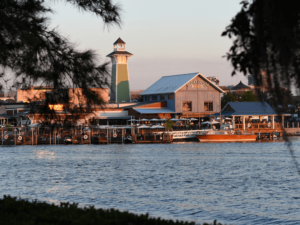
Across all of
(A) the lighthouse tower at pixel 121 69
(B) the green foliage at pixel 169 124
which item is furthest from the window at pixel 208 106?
(A) the lighthouse tower at pixel 121 69

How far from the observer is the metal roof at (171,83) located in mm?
76438

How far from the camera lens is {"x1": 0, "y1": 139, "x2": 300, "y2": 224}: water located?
18.7 m

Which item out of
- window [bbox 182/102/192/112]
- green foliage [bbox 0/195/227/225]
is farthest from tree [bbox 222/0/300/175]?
window [bbox 182/102/192/112]

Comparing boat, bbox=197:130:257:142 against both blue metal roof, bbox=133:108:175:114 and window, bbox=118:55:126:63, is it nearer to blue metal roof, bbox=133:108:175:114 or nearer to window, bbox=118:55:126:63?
blue metal roof, bbox=133:108:175:114

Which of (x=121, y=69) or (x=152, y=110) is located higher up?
(x=121, y=69)

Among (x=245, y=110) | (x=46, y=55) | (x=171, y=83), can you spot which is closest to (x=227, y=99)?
(x=171, y=83)

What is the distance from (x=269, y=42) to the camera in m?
7.43

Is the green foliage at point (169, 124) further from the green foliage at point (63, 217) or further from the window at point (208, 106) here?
the green foliage at point (63, 217)

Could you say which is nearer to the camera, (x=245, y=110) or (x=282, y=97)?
A: (x=282, y=97)

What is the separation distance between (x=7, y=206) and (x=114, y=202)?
398 inches

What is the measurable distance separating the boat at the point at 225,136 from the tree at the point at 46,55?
56259mm

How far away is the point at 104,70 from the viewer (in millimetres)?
11344

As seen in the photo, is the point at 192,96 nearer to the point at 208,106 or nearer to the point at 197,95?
the point at 197,95

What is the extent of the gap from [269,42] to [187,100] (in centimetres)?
6879
